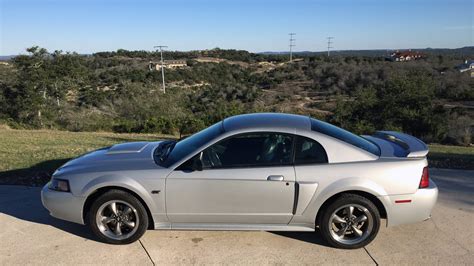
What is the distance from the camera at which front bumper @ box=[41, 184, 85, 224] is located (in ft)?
14.6

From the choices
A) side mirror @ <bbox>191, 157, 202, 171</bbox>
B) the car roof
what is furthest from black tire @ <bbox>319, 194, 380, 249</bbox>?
side mirror @ <bbox>191, 157, 202, 171</bbox>

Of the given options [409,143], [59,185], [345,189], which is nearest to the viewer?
[345,189]

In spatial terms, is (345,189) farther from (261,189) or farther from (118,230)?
(118,230)

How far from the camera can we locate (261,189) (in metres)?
4.27

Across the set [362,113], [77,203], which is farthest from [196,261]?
[362,113]

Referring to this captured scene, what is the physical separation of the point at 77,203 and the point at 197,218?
1260 millimetres

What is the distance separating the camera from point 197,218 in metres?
4.40

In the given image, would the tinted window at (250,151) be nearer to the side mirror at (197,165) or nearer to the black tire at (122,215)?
the side mirror at (197,165)

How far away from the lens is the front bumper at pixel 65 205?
4.46 metres

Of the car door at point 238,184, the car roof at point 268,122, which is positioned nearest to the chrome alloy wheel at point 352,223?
the car door at point 238,184

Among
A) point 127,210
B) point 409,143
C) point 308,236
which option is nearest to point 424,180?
point 409,143

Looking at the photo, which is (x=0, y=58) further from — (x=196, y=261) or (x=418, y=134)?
(x=196, y=261)

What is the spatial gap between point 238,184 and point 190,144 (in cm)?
79

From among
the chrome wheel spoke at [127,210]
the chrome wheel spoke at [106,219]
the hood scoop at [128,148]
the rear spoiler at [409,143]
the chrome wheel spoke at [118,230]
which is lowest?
the chrome wheel spoke at [118,230]
